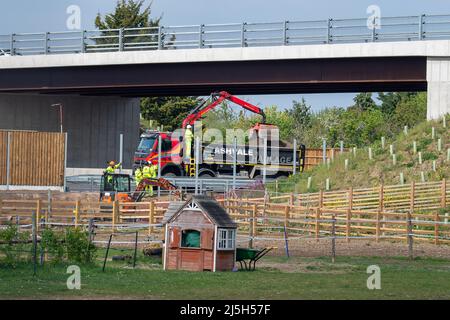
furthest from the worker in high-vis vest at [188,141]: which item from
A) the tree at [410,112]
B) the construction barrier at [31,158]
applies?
the tree at [410,112]

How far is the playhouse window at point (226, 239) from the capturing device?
28156mm

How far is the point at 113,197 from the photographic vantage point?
166 feet

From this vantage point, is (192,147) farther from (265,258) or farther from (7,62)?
(265,258)

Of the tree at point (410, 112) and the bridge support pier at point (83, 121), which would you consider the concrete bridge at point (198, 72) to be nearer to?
the bridge support pier at point (83, 121)

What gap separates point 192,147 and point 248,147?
318cm

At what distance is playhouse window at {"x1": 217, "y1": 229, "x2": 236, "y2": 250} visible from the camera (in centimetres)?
2816

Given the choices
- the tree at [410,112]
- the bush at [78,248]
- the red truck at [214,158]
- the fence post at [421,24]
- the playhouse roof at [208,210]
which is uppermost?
the fence post at [421,24]

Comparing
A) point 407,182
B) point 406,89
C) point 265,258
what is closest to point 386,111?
point 406,89

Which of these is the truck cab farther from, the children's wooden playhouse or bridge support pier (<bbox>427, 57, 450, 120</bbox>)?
the children's wooden playhouse

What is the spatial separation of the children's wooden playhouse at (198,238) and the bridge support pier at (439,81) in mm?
26297

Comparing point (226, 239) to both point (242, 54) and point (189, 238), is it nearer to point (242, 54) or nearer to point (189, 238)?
point (189, 238)

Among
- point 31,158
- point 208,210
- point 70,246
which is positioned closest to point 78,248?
point 70,246

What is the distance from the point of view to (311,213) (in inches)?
1785

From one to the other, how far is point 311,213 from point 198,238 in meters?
17.4
